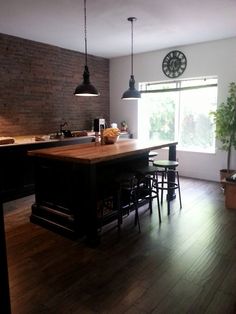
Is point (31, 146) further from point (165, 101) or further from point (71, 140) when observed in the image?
point (165, 101)

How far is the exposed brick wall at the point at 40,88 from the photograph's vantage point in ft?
15.1

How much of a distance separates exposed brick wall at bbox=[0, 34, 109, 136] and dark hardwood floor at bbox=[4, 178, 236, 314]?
2.13 m

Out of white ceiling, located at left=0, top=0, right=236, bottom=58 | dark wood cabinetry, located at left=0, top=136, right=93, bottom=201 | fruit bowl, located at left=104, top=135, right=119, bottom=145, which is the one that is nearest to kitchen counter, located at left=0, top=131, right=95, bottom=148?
dark wood cabinetry, located at left=0, top=136, right=93, bottom=201

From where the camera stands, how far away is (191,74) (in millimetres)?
5332

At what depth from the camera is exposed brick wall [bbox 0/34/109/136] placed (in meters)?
4.59

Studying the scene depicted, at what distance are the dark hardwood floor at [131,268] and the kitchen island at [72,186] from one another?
0.16 meters

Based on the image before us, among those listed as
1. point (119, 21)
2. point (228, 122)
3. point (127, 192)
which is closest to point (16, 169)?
point (127, 192)

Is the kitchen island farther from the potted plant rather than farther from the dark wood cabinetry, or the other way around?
the potted plant

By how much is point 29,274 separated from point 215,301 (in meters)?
1.51

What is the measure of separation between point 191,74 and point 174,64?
17.6 inches

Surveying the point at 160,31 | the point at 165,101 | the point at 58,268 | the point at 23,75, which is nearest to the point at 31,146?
the point at 23,75

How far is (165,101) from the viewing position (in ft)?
19.6

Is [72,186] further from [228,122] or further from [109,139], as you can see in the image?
[228,122]

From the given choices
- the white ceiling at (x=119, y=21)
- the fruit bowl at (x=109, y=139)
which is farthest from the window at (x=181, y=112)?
the fruit bowl at (x=109, y=139)
